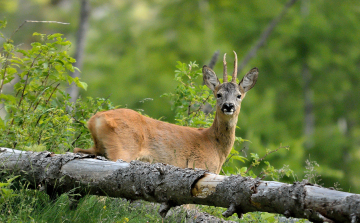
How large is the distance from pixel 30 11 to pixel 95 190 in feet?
72.0

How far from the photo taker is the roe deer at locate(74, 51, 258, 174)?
5.34 metres

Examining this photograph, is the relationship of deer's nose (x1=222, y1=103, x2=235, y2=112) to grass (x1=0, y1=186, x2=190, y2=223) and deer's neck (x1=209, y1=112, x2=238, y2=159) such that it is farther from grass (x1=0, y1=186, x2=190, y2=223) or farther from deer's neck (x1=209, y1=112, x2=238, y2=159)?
grass (x1=0, y1=186, x2=190, y2=223)

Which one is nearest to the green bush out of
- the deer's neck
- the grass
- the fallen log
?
the fallen log

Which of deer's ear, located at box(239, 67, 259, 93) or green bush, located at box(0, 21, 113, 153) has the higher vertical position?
deer's ear, located at box(239, 67, 259, 93)

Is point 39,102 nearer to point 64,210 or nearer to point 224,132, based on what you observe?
point 64,210

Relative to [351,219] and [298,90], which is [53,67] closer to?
[351,219]

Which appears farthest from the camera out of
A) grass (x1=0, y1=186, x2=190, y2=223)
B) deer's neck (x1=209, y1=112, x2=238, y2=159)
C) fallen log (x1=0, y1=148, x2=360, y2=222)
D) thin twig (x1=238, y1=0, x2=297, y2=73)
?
thin twig (x1=238, y1=0, x2=297, y2=73)

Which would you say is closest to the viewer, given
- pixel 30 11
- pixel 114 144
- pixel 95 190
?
pixel 95 190

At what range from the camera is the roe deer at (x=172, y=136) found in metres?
5.34

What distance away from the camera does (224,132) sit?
6.68m

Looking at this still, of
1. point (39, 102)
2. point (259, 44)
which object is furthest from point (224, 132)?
point (259, 44)

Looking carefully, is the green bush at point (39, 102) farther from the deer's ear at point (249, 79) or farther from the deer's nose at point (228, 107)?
the deer's ear at point (249, 79)

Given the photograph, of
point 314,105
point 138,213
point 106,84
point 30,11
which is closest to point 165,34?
point 106,84

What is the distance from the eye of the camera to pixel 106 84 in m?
22.7
